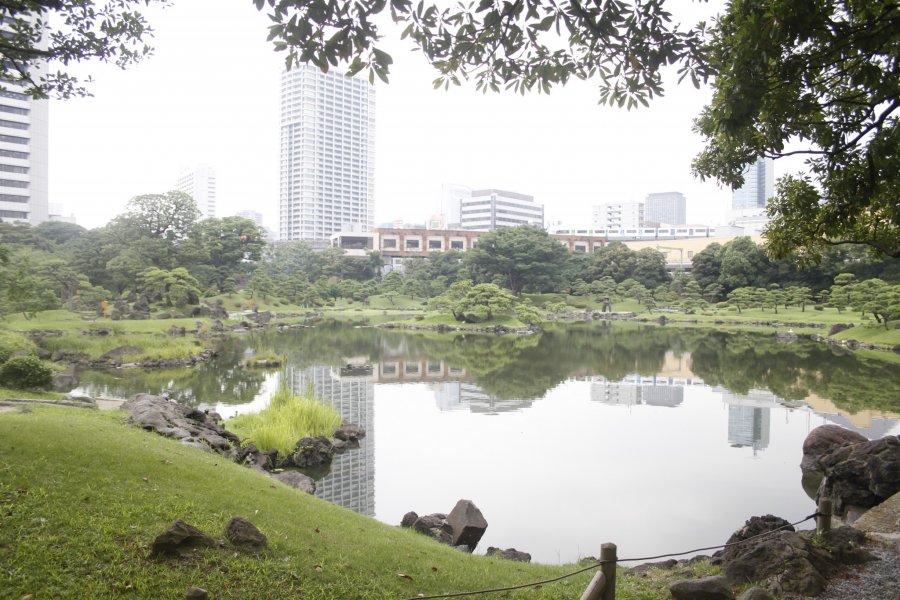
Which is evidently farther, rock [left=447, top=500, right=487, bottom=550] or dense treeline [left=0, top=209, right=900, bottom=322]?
dense treeline [left=0, top=209, right=900, bottom=322]

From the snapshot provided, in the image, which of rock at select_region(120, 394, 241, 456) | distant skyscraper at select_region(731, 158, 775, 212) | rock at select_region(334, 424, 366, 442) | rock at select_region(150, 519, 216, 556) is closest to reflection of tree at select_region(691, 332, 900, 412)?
rock at select_region(334, 424, 366, 442)

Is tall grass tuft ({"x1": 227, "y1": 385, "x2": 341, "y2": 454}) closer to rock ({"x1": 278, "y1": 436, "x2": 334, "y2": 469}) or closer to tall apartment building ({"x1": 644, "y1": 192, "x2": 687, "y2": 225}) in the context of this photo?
rock ({"x1": 278, "y1": 436, "x2": 334, "y2": 469})

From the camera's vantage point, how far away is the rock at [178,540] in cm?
371

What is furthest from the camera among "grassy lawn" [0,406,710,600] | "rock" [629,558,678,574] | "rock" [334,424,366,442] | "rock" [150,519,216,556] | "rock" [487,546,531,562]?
"rock" [334,424,366,442]

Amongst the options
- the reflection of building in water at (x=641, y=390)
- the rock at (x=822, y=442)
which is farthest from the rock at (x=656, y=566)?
the reflection of building in water at (x=641, y=390)

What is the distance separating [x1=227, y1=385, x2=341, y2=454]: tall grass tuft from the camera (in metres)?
9.91

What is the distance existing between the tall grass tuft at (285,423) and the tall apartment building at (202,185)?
113 meters

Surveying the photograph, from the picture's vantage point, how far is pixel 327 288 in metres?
51.5

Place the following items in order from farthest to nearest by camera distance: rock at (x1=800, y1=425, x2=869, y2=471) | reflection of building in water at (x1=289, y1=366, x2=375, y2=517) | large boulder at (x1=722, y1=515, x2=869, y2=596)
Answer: rock at (x1=800, y1=425, x2=869, y2=471) → reflection of building in water at (x1=289, y1=366, x2=375, y2=517) → large boulder at (x1=722, y1=515, x2=869, y2=596)

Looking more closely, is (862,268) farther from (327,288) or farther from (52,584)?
(52,584)

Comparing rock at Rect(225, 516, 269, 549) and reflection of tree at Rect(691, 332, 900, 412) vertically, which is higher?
rock at Rect(225, 516, 269, 549)

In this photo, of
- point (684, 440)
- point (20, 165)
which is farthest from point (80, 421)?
point (20, 165)

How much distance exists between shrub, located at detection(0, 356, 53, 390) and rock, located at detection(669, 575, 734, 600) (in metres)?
11.2

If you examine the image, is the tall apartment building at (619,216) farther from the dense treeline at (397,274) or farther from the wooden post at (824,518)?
the wooden post at (824,518)
